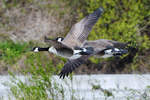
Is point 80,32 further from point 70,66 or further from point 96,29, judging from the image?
point 96,29

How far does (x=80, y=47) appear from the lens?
4.50 m

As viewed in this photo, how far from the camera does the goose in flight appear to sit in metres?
4.16

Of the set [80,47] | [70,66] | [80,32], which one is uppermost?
[80,32]

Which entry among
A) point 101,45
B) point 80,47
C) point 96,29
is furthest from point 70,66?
point 96,29

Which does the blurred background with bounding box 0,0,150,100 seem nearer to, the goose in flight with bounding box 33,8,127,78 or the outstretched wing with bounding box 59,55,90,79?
the goose in flight with bounding box 33,8,127,78

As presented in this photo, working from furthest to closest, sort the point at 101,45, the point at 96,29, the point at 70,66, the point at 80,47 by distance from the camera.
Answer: the point at 96,29 < the point at 101,45 < the point at 80,47 < the point at 70,66

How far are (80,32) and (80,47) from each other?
355mm

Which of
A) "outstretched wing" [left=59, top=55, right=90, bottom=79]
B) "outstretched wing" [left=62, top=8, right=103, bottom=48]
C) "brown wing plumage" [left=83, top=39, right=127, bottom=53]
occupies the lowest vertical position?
"outstretched wing" [left=59, top=55, right=90, bottom=79]

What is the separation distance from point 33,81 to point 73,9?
4434 millimetres

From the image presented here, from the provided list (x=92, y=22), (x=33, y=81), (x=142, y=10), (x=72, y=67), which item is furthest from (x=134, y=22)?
(x=33, y=81)

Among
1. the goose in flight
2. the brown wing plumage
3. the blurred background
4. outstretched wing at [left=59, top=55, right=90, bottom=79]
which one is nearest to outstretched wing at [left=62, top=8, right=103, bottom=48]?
the goose in flight

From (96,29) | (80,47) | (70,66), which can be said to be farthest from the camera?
(96,29)

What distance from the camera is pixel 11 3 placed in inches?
348

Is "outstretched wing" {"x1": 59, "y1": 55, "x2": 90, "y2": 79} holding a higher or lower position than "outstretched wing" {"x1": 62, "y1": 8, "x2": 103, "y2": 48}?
lower
